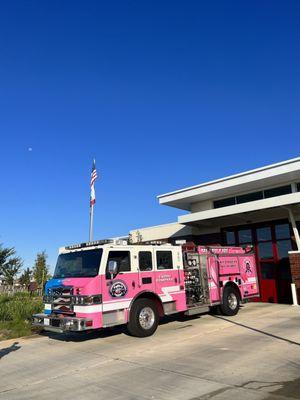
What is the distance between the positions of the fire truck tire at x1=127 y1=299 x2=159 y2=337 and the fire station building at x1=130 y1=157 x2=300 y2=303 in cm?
760

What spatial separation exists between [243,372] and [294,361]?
1.23 m

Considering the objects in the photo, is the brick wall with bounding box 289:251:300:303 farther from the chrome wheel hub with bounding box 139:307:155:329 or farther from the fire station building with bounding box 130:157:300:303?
the chrome wheel hub with bounding box 139:307:155:329

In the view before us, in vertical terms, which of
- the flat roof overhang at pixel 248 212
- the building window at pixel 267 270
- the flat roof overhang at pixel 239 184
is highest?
the flat roof overhang at pixel 239 184

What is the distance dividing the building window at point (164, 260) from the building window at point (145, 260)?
349mm

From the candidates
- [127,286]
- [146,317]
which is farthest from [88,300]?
[146,317]

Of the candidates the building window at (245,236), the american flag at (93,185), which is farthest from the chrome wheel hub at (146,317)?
the building window at (245,236)

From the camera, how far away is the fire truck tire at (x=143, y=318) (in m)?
11.3

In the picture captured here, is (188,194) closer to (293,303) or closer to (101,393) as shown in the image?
(293,303)

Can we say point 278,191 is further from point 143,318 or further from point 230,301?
point 143,318

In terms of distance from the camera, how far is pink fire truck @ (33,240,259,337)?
1070 centimetres

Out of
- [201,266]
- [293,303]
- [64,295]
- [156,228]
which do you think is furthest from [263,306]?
[64,295]

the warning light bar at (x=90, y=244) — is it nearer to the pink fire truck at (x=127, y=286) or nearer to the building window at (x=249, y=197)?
the pink fire truck at (x=127, y=286)

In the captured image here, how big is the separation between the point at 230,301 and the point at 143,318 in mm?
4724

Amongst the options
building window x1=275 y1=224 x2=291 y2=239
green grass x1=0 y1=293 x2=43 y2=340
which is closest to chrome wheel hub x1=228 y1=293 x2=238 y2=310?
building window x1=275 y1=224 x2=291 y2=239
